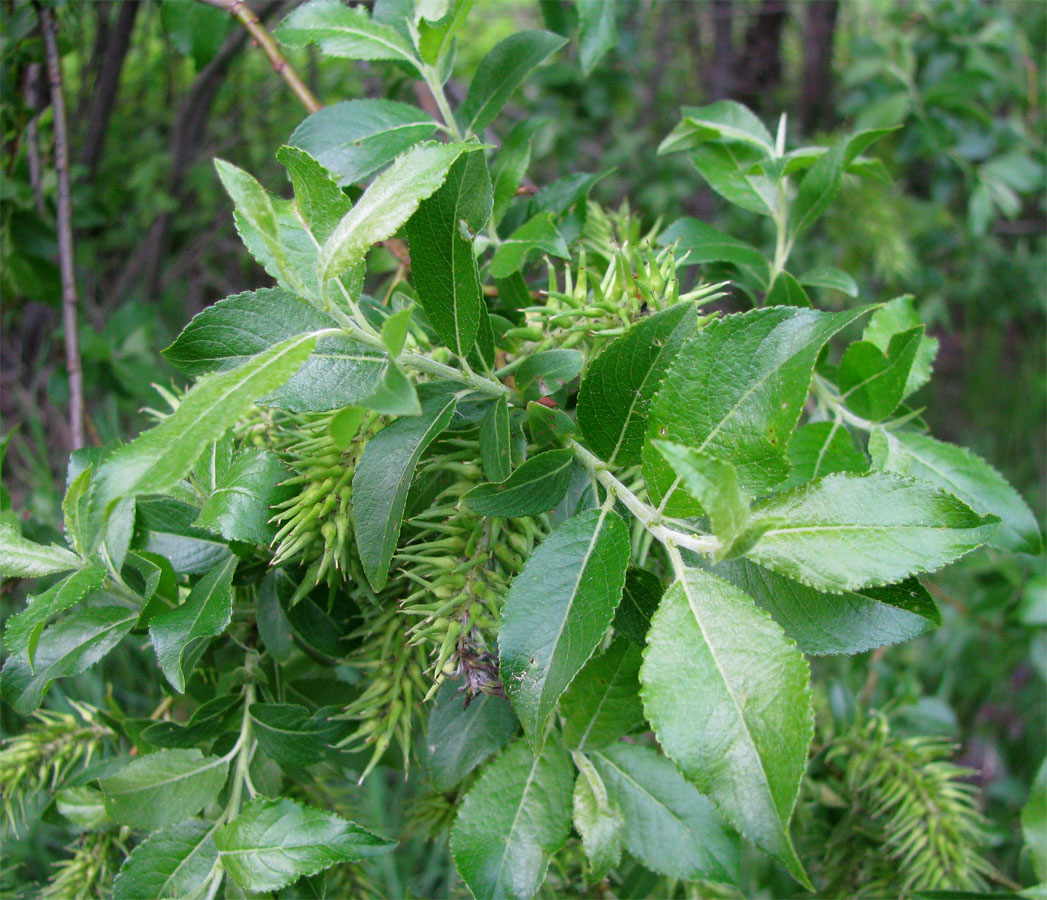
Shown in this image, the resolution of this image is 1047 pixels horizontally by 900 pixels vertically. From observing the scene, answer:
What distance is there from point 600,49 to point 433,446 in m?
0.55

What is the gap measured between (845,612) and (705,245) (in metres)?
0.40

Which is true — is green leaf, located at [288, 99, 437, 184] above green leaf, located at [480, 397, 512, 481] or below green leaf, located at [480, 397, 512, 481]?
above

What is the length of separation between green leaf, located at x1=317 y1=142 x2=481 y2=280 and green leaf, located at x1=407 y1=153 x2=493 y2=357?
0.05 m

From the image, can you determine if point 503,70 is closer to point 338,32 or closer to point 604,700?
point 338,32

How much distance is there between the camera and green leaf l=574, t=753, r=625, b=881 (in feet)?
1.94

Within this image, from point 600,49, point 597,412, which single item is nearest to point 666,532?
point 597,412

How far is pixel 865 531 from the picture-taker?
47 cm

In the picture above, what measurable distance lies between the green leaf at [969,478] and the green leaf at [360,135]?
51 centimetres

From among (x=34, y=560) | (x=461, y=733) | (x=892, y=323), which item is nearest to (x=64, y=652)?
(x=34, y=560)

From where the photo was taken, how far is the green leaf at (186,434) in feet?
1.27

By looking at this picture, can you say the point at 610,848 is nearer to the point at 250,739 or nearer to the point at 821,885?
the point at 250,739

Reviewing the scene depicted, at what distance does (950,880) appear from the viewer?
85 centimetres

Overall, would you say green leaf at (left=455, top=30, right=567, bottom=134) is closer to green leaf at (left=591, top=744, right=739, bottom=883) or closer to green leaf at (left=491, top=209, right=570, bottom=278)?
green leaf at (left=491, top=209, right=570, bottom=278)

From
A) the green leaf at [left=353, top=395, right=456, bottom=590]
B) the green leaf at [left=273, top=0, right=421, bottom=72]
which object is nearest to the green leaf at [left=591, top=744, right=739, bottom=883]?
the green leaf at [left=353, top=395, right=456, bottom=590]
